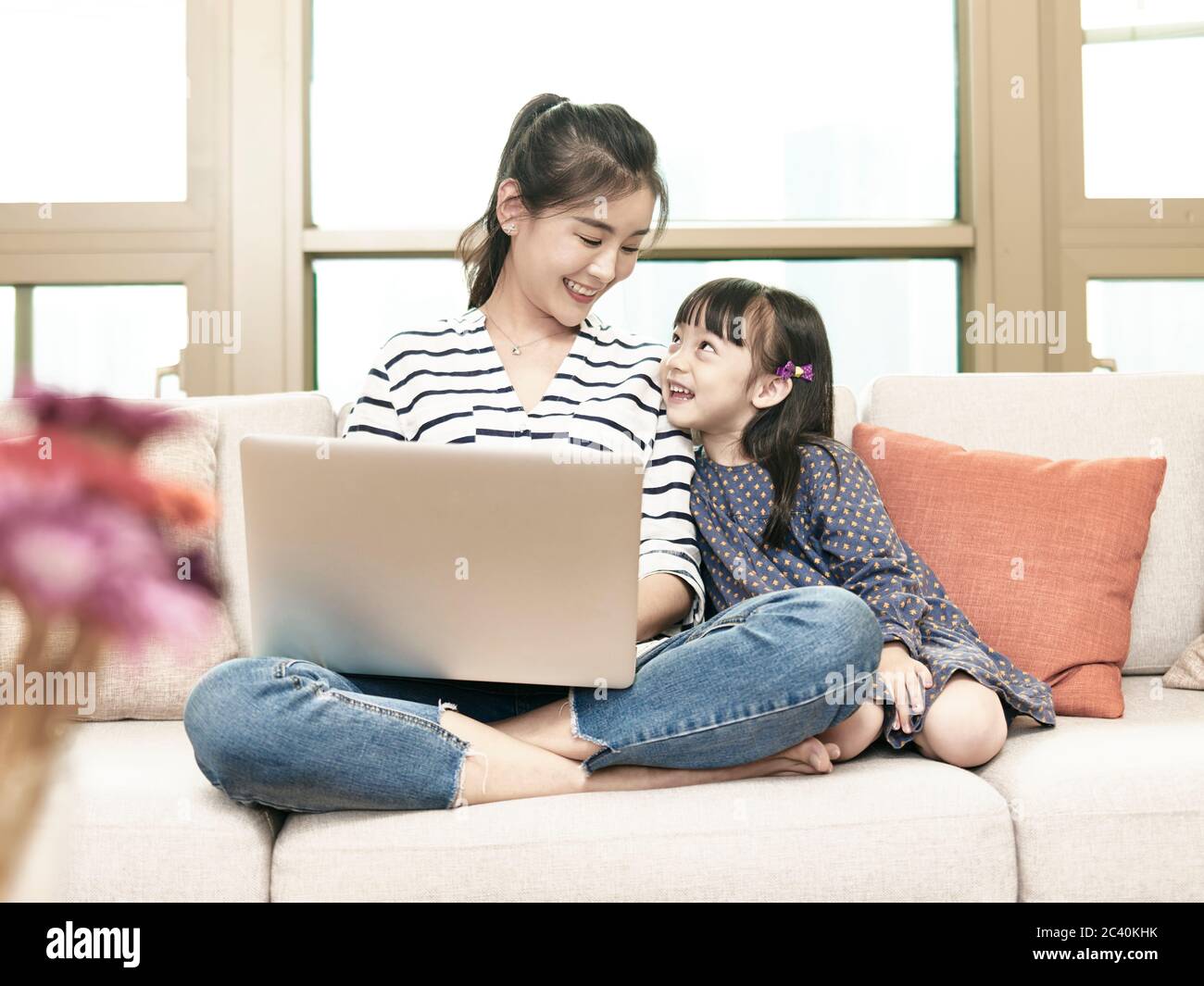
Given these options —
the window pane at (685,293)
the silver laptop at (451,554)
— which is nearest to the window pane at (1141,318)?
the window pane at (685,293)

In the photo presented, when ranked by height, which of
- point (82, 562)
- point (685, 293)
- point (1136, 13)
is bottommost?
point (82, 562)

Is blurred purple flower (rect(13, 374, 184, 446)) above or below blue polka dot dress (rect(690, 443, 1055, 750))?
above

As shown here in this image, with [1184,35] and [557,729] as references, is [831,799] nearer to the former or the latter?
[557,729]

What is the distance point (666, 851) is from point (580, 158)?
0.94 m

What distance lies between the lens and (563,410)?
5.12ft

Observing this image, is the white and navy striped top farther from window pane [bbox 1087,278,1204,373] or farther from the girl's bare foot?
window pane [bbox 1087,278,1204,373]

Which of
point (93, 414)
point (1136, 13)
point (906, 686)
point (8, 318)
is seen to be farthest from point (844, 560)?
point (8, 318)

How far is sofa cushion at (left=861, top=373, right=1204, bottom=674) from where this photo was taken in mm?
1690

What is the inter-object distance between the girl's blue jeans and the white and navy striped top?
0.88 ft

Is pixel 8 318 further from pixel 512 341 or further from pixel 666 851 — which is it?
pixel 666 851

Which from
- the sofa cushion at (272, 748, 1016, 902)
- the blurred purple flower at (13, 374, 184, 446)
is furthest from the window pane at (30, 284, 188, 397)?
the blurred purple flower at (13, 374, 184, 446)

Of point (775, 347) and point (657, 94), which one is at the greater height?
point (657, 94)

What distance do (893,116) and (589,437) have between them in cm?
142

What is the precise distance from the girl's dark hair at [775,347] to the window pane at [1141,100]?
3.89 feet
